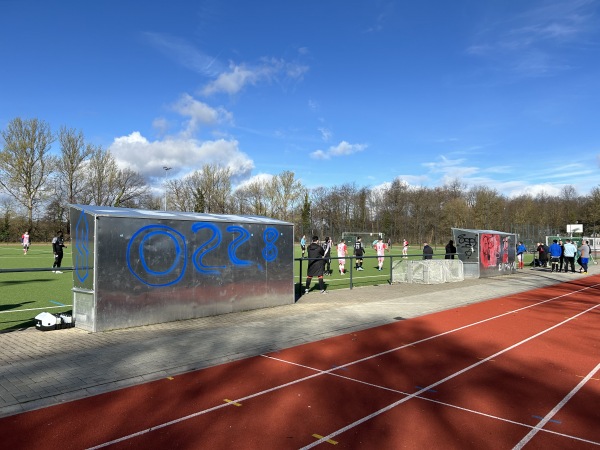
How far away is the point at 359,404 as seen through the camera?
5004 millimetres

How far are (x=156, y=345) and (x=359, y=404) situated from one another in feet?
12.6

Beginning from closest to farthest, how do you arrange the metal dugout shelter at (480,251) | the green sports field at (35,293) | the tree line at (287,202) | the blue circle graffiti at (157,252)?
the blue circle graffiti at (157,252) < the green sports field at (35,293) < the metal dugout shelter at (480,251) < the tree line at (287,202)

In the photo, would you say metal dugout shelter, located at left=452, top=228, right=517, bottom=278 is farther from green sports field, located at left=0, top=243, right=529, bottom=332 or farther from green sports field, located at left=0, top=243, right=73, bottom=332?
green sports field, located at left=0, top=243, right=73, bottom=332

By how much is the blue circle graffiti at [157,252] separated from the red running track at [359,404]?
319cm

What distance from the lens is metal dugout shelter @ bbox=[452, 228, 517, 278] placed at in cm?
2005

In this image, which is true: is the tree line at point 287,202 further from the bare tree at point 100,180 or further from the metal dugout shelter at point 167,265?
the metal dugout shelter at point 167,265

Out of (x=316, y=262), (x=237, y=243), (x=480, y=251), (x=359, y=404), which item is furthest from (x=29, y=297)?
(x=480, y=251)

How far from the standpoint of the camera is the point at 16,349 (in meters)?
6.92

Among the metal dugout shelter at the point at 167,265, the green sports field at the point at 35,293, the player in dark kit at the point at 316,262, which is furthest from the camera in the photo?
the player in dark kit at the point at 316,262

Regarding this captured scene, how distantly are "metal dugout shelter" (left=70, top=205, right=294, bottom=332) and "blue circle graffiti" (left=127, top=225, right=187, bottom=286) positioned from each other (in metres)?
0.02

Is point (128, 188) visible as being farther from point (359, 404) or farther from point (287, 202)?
point (359, 404)

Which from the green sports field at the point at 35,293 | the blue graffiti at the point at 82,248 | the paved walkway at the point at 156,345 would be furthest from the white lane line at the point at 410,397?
the green sports field at the point at 35,293

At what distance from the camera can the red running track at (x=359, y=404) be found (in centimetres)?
412

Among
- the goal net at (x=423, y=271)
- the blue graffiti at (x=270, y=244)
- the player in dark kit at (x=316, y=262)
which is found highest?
the blue graffiti at (x=270, y=244)
